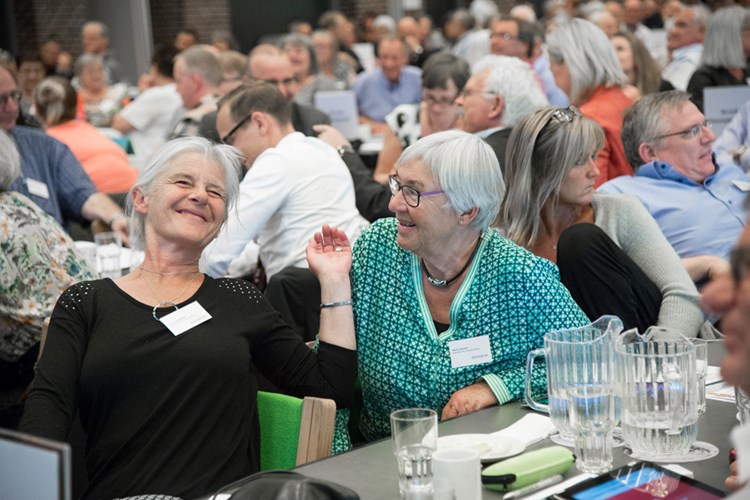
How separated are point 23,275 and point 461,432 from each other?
1720 millimetres

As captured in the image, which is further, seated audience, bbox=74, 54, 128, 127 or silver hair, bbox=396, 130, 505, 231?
seated audience, bbox=74, 54, 128, 127

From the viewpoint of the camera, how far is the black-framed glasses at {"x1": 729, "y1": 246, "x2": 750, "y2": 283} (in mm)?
1095

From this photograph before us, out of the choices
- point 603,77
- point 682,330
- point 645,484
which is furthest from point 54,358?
point 603,77

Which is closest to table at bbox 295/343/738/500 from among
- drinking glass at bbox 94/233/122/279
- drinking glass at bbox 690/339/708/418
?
drinking glass at bbox 690/339/708/418

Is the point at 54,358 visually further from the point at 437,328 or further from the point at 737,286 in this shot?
the point at 737,286

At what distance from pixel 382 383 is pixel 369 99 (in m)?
7.14

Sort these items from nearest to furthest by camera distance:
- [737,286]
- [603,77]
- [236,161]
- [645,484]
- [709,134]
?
[737,286] < [645,484] < [236,161] < [709,134] < [603,77]

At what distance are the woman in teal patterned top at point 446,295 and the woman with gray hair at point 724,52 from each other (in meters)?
3.99

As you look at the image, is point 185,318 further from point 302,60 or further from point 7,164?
point 302,60

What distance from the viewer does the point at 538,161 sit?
306 centimetres

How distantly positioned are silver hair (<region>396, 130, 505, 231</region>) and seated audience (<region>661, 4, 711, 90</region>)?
5.84 metres

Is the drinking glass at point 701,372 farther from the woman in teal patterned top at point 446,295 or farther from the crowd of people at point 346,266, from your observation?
the woman in teal patterned top at point 446,295

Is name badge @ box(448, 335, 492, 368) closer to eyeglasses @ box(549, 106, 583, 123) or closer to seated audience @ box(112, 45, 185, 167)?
eyeglasses @ box(549, 106, 583, 123)

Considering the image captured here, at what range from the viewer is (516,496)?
171 cm
